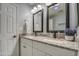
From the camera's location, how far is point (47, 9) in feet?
5.32

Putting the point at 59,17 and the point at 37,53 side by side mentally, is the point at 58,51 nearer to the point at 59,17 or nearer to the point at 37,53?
the point at 37,53

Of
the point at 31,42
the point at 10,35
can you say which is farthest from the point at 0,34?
the point at 31,42

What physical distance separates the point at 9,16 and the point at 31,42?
437 millimetres

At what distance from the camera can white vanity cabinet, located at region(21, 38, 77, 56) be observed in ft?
3.04

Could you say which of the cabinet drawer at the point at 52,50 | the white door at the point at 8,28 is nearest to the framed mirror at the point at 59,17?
the cabinet drawer at the point at 52,50

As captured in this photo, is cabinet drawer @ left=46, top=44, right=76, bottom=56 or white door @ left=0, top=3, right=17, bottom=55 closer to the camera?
cabinet drawer @ left=46, top=44, right=76, bottom=56

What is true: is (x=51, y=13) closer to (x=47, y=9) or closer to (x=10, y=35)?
(x=47, y=9)

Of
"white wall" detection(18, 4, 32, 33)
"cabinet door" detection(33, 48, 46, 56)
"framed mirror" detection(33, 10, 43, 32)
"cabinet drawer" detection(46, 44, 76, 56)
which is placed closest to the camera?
"cabinet drawer" detection(46, 44, 76, 56)

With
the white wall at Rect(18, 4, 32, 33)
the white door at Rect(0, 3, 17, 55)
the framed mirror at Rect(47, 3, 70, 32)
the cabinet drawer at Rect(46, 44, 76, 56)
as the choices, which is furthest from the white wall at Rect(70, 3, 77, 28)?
the white door at Rect(0, 3, 17, 55)

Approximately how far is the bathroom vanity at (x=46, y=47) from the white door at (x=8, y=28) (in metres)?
0.14

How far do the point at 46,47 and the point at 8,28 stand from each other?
535mm

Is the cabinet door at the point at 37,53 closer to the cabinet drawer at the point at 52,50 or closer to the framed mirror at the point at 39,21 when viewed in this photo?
the cabinet drawer at the point at 52,50

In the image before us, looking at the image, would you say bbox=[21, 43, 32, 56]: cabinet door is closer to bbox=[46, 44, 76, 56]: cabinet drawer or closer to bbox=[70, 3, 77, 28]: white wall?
bbox=[46, 44, 76, 56]: cabinet drawer

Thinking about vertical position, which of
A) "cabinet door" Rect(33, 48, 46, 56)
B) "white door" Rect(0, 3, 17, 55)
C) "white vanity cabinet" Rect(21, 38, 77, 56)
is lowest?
"cabinet door" Rect(33, 48, 46, 56)
